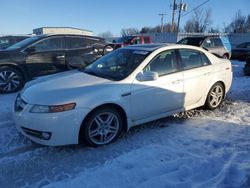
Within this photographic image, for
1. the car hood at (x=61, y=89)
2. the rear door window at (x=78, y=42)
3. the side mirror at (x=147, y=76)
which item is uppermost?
the rear door window at (x=78, y=42)

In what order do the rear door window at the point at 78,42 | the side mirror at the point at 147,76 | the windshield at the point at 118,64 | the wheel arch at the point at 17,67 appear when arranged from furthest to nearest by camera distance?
the rear door window at the point at 78,42 → the wheel arch at the point at 17,67 → the windshield at the point at 118,64 → the side mirror at the point at 147,76

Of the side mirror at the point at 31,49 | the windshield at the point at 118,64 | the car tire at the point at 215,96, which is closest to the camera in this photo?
the windshield at the point at 118,64

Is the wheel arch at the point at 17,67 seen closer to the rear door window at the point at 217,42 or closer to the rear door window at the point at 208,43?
the rear door window at the point at 208,43

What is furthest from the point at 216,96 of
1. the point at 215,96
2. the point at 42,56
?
the point at 42,56

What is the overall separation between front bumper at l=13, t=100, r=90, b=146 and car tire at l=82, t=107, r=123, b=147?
151mm

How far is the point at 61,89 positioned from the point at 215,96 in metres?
3.49

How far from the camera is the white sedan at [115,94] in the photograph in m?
3.92

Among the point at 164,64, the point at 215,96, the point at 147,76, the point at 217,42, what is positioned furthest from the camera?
the point at 217,42

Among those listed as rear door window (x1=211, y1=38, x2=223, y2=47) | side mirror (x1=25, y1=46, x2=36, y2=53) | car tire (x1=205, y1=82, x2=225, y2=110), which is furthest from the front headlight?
rear door window (x1=211, y1=38, x2=223, y2=47)

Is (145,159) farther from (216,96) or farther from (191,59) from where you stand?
(216,96)

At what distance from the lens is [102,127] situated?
4.28 metres

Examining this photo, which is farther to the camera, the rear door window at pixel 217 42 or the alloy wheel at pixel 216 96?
the rear door window at pixel 217 42

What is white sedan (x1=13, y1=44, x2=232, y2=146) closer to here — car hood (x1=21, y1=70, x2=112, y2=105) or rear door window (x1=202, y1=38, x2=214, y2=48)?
car hood (x1=21, y1=70, x2=112, y2=105)

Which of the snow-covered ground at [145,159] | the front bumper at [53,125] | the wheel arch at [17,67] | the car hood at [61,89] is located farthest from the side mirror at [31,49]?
the front bumper at [53,125]
